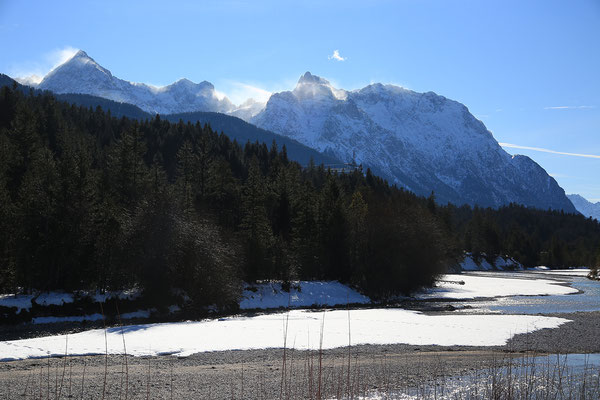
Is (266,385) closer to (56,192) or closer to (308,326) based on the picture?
(308,326)

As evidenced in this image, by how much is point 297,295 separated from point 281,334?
22.0 metres

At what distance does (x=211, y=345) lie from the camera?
23.4 m

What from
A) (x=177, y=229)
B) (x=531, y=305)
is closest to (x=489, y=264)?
(x=531, y=305)

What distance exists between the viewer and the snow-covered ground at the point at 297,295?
46.2m

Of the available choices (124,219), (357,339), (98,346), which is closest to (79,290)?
(124,219)

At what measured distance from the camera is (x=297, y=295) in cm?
4922

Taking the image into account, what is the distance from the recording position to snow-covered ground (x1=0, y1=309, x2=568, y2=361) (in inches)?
861

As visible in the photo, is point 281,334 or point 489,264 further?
point 489,264

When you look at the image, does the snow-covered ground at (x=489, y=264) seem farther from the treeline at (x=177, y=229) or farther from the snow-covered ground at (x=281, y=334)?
the snow-covered ground at (x=281, y=334)

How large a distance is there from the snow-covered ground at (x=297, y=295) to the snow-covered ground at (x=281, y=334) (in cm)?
1111

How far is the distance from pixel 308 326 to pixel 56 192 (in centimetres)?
2572

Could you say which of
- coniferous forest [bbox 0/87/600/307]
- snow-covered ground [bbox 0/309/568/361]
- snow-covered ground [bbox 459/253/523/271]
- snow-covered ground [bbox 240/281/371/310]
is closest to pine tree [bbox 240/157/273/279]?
coniferous forest [bbox 0/87/600/307]

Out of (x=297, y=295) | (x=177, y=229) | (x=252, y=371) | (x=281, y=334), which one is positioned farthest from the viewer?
(x=297, y=295)

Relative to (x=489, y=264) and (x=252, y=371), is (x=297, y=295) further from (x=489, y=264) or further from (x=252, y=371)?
(x=489, y=264)
